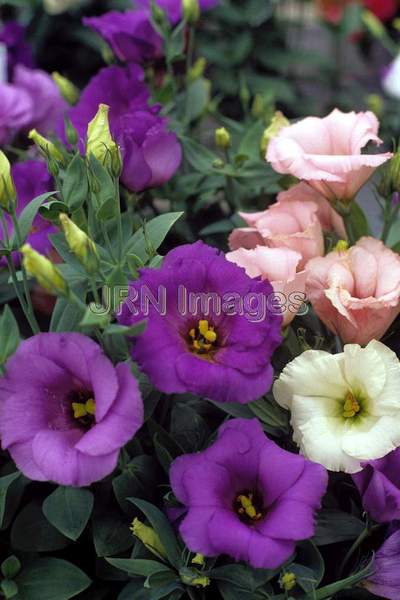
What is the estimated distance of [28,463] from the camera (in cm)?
58

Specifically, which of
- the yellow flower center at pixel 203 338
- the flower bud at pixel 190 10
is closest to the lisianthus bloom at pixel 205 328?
the yellow flower center at pixel 203 338

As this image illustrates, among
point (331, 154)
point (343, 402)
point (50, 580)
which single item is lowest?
point (50, 580)

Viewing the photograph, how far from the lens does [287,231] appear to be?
2.39 ft

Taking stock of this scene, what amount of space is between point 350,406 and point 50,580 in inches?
10.4

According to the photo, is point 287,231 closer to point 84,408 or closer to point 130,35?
point 84,408

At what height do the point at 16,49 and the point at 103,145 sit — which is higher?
the point at 103,145

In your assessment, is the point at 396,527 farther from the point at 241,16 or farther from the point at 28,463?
the point at 241,16

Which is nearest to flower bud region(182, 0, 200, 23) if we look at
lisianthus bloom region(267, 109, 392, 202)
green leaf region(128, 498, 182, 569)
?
lisianthus bloom region(267, 109, 392, 202)

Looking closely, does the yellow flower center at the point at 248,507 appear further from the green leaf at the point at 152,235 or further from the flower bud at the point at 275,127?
the flower bud at the point at 275,127

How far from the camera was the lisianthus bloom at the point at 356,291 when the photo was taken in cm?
65

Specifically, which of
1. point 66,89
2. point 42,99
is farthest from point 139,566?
point 42,99

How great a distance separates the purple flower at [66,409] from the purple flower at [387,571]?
0.70 feet

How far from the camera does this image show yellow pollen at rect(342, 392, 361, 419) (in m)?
0.63

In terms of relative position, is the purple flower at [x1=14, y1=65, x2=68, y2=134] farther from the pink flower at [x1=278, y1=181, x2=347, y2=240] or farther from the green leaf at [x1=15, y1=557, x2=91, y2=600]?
the green leaf at [x1=15, y1=557, x2=91, y2=600]
